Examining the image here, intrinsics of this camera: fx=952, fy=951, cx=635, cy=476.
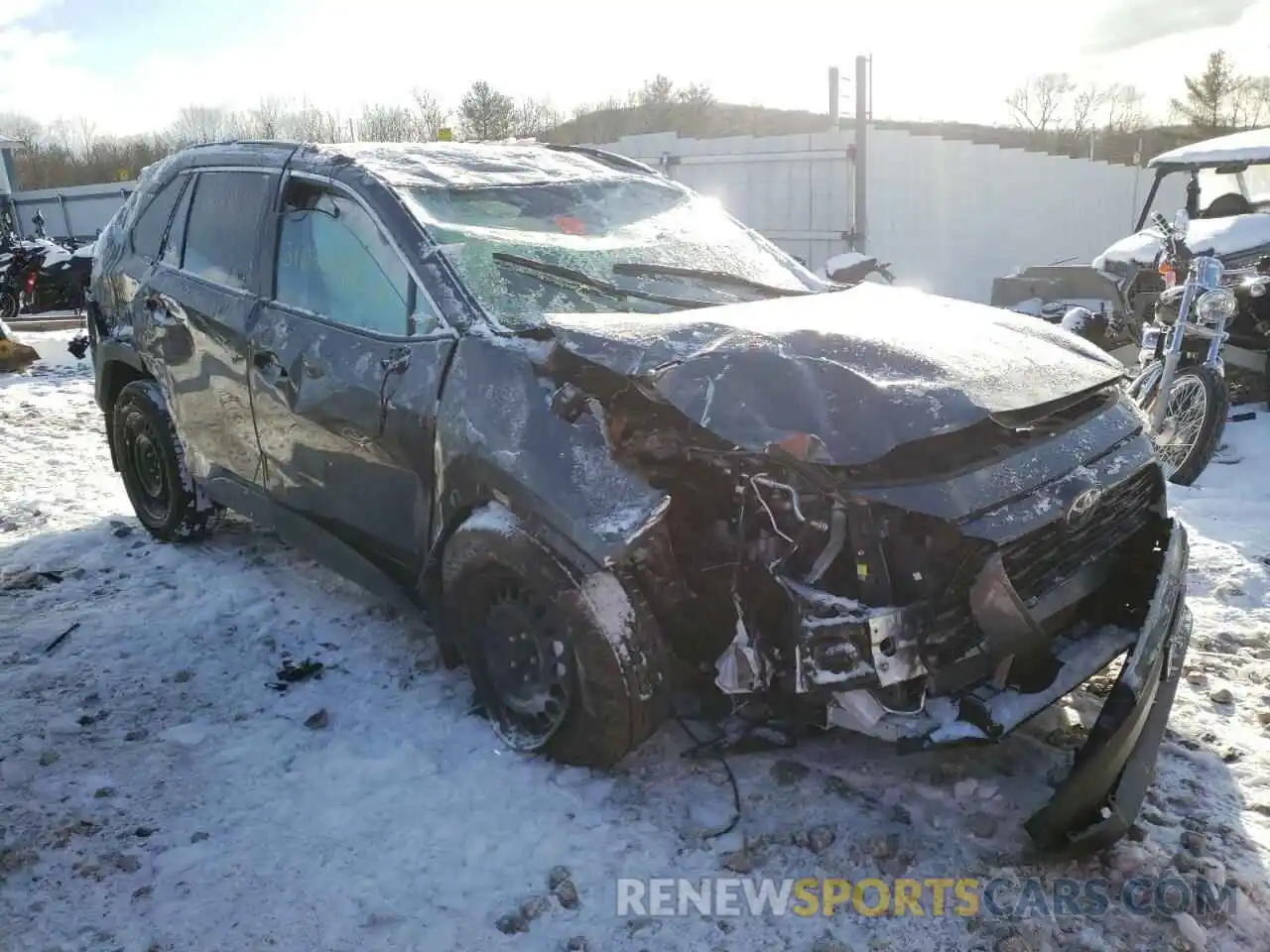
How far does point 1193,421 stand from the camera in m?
5.77

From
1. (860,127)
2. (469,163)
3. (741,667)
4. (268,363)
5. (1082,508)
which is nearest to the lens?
(741,667)

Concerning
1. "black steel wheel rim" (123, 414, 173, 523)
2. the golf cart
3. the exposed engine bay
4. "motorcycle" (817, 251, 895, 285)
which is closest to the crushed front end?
the exposed engine bay

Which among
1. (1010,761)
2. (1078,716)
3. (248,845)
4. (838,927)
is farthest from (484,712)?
(1078,716)

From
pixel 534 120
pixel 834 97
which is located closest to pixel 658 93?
pixel 534 120

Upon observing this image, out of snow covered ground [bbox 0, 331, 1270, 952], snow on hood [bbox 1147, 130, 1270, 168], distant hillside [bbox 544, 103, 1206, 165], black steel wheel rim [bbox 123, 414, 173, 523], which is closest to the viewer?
snow covered ground [bbox 0, 331, 1270, 952]

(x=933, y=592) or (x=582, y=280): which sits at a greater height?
(x=582, y=280)

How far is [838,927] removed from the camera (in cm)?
243

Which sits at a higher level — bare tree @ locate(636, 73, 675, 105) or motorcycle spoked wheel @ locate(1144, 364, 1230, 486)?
bare tree @ locate(636, 73, 675, 105)

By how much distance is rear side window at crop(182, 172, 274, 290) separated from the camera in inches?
158

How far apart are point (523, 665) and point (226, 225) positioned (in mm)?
2531

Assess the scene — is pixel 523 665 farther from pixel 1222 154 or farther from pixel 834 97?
pixel 834 97

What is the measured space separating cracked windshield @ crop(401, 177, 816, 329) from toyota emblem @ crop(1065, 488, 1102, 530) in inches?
58.8

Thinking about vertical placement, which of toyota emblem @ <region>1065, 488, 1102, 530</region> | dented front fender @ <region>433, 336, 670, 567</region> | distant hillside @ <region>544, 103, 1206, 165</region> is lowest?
toyota emblem @ <region>1065, 488, 1102, 530</region>

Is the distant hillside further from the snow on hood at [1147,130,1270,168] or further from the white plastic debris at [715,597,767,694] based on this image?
the white plastic debris at [715,597,767,694]
